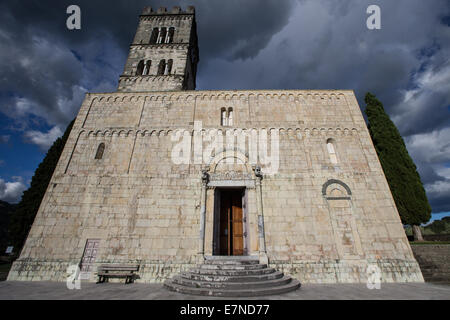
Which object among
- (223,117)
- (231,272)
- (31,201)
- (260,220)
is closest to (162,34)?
(223,117)

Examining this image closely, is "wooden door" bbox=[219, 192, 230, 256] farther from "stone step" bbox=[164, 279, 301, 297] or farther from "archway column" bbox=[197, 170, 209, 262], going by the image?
"stone step" bbox=[164, 279, 301, 297]

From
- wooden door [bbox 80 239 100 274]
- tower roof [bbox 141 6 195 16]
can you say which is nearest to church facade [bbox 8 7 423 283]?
wooden door [bbox 80 239 100 274]

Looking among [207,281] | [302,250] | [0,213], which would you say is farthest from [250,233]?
[0,213]

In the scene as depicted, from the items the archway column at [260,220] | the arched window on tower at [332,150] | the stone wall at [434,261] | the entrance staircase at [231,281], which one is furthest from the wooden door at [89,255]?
the stone wall at [434,261]

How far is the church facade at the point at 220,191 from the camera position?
8555 millimetres

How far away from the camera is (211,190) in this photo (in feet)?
31.9

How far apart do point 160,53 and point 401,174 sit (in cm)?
2295

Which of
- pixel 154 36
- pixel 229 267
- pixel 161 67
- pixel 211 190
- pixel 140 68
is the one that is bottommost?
pixel 229 267

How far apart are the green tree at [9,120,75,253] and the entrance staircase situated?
16220 mm

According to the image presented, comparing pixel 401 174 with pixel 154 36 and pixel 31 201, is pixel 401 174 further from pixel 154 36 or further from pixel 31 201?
pixel 31 201

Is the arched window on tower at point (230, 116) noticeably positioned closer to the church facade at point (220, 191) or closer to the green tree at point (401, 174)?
the church facade at point (220, 191)

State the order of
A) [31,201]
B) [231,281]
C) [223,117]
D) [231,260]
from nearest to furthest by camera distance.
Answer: [231,281], [231,260], [223,117], [31,201]

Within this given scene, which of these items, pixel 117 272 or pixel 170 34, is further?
pixel 170 34
